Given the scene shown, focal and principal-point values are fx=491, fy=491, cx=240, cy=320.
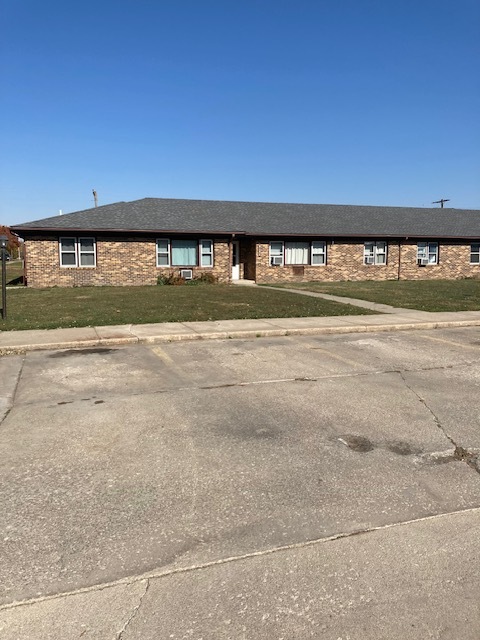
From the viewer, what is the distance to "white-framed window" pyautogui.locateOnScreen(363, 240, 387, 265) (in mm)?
30109

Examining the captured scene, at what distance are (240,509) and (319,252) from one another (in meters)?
26.7

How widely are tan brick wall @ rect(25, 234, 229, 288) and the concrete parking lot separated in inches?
741

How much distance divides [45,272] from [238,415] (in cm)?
2140

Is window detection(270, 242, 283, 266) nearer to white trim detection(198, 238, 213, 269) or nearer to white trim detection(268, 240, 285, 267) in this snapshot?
white trim detection(268, 240, 285, 267)

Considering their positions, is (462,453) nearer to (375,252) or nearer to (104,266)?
(104,266)

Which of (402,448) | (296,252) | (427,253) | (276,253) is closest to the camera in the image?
(402,448)

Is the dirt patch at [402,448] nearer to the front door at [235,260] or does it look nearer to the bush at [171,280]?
the bush at [171,280]

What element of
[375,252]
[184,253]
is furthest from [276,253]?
[375,252]

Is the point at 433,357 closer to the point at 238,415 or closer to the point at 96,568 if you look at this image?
the point at 238,415

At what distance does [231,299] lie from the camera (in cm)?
1756

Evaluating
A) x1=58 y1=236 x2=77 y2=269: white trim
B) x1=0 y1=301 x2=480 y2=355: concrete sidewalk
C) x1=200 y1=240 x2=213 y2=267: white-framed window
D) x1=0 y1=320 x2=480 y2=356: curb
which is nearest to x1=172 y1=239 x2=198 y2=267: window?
x1=200 y1=240 x2=213 y2=267: white-framed window

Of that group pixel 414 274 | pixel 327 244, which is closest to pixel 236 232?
pixel 327 244

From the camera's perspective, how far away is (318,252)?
1150 inches

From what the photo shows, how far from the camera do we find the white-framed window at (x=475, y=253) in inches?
1281
